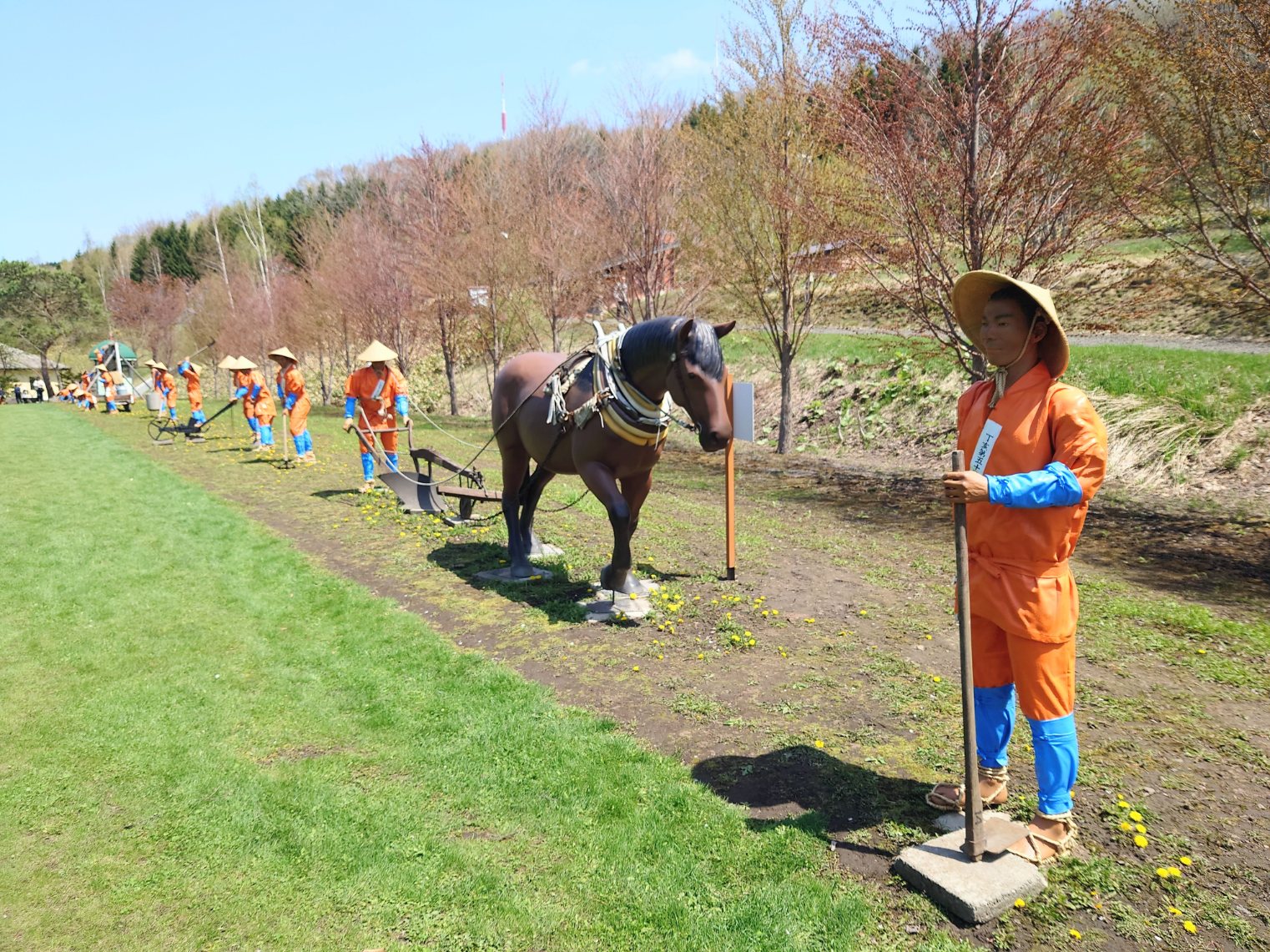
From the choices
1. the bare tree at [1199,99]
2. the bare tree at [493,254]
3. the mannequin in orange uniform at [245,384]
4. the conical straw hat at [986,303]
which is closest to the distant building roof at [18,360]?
Answer: the bare tree at [493,254]

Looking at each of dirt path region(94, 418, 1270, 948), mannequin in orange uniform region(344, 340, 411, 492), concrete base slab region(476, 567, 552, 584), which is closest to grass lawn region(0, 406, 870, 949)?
dirt path region(94, 418, 1270, 948)

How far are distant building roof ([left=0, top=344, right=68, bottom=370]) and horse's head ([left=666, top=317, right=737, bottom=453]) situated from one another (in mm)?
60064

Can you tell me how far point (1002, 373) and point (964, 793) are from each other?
6.41 ft

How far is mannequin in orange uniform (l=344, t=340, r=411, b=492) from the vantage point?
462 inches

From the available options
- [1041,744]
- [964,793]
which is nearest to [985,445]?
[1041,744]

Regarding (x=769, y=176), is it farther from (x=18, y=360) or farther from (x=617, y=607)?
(x=18, y=360)

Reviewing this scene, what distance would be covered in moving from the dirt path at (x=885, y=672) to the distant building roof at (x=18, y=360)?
56854 mm

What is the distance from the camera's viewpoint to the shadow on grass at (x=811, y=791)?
3.64 m

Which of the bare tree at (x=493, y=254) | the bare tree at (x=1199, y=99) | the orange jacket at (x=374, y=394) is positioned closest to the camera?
the bare tree at (x=1199, y=99)

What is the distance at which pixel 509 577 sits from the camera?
7.83 metres

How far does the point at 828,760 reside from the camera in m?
4.17

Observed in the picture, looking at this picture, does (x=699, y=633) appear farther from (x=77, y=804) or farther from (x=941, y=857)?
(x=77, y=804)

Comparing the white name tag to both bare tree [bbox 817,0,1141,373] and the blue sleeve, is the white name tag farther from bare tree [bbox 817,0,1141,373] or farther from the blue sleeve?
bare tree [bbox 817,0,1141,373]

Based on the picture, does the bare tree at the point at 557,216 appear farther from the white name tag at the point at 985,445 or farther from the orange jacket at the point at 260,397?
the white name tag at the point at 985,445
